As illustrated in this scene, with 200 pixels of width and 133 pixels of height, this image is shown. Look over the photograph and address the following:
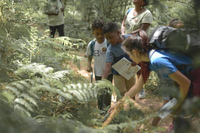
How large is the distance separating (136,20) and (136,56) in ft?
4.97

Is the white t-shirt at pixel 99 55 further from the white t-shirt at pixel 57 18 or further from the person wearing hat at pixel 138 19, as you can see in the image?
the white t-shirt at pixel 57 18

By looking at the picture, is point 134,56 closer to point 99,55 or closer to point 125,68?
point 125,68

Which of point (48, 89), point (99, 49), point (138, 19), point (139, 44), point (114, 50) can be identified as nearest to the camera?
point (48, 89)

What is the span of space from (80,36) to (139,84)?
568 cm

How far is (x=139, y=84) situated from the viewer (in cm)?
253

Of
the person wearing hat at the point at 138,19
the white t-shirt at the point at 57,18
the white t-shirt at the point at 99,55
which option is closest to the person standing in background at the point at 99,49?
the white t-shirt at the point at 99,55

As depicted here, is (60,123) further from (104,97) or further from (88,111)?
(104,97)

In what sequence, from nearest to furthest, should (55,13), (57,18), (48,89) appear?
(48,89) < (55,13) < (57,18)

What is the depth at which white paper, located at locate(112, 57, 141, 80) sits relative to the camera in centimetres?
303

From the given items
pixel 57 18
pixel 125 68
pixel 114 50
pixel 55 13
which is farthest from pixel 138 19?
pixel 57 18

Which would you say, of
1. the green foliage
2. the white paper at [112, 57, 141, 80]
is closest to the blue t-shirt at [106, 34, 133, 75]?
the white paper at [112, 57, 141, 80]

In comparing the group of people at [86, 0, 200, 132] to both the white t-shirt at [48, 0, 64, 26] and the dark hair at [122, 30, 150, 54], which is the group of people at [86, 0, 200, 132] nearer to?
the dark hair at [122, 30, 150, 54]

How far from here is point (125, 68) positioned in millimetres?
3041

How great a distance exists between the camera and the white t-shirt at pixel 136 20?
344cm
